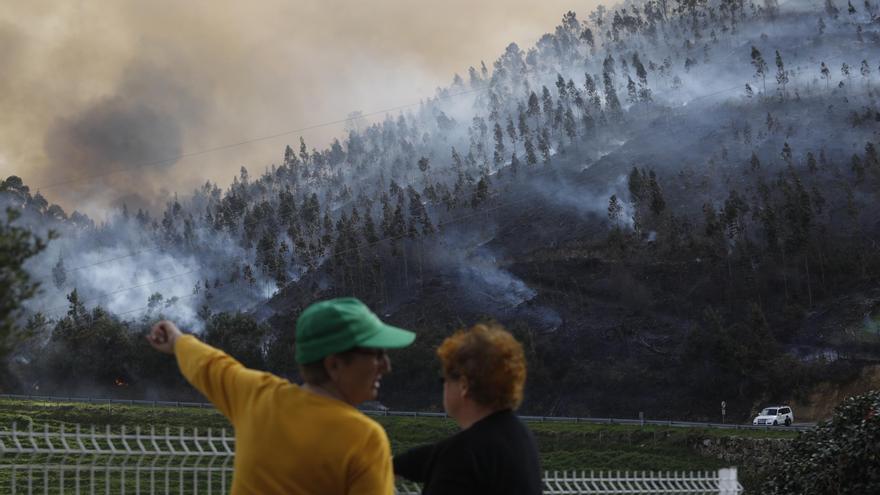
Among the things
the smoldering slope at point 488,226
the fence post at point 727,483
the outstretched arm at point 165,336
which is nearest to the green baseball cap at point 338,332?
the outstretched arm at point 165,336

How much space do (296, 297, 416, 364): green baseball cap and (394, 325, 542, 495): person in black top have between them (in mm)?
367

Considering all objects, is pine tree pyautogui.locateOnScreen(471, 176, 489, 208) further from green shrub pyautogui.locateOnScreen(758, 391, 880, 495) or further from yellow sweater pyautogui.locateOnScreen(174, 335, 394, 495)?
yellow sweater pyautogui.locateOnScreen(174, 335, 394, 495)

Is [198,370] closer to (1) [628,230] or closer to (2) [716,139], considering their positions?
(1) [628,230]

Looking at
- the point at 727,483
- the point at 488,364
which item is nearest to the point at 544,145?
the point at 727,483

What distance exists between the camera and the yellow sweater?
317 centimetres

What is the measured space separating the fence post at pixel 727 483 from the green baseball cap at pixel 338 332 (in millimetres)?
7079


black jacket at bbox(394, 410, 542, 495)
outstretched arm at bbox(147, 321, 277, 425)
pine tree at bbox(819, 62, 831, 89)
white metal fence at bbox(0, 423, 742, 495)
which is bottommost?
white metal fence at bbox(0, 423, 742, 495)

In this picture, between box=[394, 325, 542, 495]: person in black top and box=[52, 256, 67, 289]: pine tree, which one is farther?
box=[52, 256, 67, 289]: pine tree

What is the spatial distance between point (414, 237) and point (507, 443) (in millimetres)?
104239

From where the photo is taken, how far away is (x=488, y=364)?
359 cm

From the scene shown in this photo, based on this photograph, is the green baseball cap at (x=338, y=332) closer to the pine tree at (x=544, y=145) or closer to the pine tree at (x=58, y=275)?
the pine tree at (x=544, y=145)

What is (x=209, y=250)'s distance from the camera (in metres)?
149

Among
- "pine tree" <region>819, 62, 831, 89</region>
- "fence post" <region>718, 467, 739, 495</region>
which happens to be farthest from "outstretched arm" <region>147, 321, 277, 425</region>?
"pine tree" <region>819, 62, 831, 89</region>

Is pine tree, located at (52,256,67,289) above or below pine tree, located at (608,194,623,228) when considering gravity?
above
